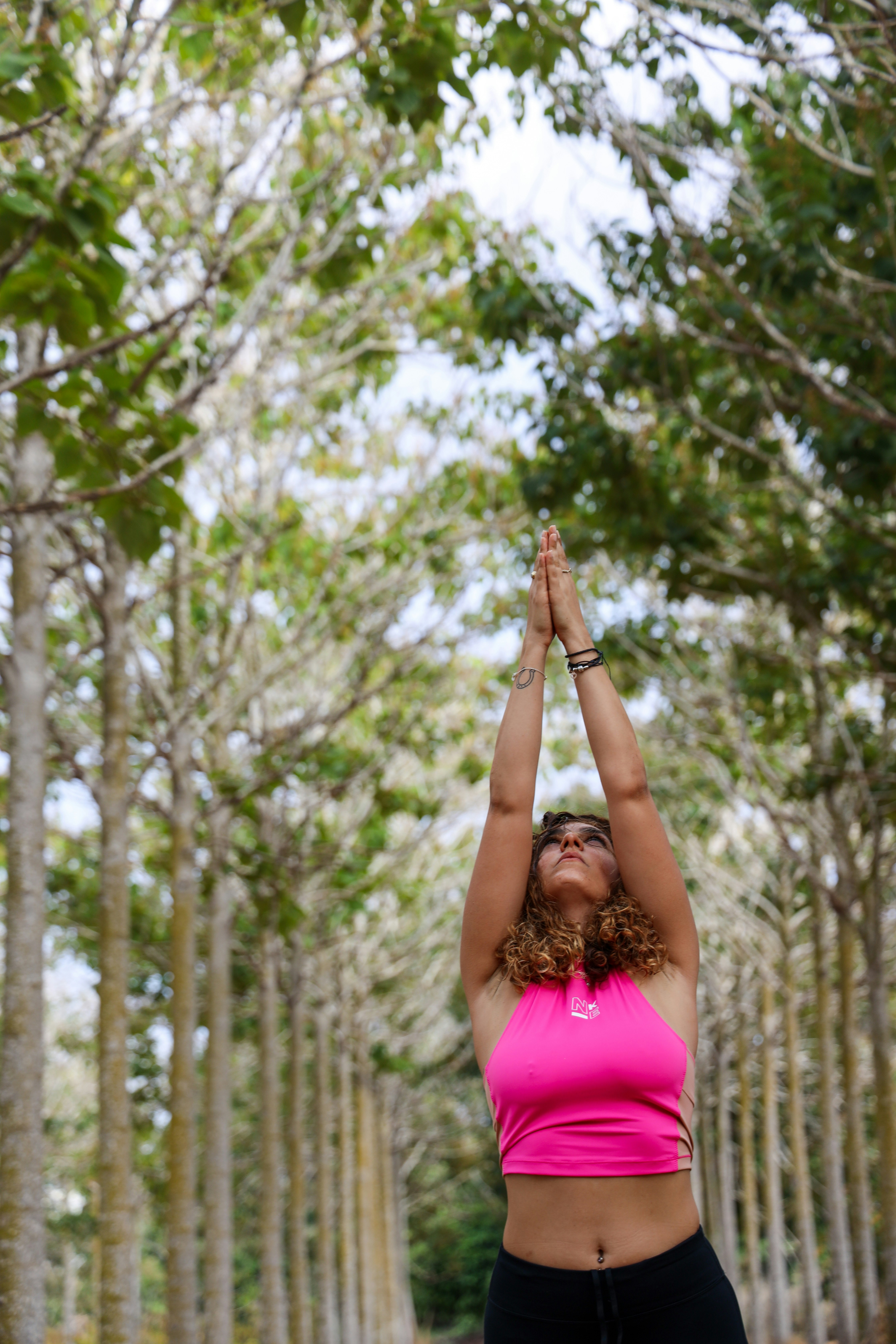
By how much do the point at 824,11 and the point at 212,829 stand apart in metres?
6.85

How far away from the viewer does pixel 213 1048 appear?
9805mm

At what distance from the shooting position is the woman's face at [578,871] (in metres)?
2.61

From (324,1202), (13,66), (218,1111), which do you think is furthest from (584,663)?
(324,1202)

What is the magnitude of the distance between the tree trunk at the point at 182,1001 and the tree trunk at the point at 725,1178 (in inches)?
545

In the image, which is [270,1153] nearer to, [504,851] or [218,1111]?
[218,1111]

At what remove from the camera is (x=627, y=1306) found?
2174mm

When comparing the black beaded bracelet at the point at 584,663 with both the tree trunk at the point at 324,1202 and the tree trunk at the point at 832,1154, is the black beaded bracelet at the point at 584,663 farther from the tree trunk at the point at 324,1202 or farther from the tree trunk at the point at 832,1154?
the tree trunk at the point at 324,1202

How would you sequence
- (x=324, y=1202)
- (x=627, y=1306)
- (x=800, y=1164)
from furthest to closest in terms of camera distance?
1. (x=800, y=1164)
2. (x=324, y=1202)
3. (x=627, y=1306)

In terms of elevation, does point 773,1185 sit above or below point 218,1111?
below

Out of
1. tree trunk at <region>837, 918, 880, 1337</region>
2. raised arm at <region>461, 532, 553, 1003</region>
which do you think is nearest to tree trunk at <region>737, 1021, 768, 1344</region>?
tree trunk at <region>837, 918, 880, 1337</region>

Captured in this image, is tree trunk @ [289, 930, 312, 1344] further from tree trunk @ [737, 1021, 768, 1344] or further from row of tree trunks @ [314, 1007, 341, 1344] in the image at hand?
tree trunk @ [737, 1021, 768, 1344]

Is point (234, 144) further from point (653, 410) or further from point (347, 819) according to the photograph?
point (347, 819)

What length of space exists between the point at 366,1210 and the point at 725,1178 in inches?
265

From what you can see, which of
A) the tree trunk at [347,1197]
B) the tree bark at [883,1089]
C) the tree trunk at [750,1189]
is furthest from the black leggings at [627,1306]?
the tree trunk at [750,1189]
